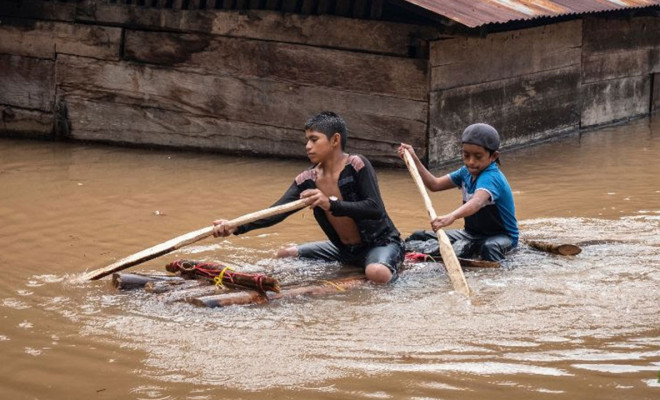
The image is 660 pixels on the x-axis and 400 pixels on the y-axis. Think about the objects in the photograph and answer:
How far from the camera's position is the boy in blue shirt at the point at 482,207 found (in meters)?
6.82

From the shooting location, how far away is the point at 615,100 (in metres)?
13.3

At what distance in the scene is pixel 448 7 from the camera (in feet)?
31.2

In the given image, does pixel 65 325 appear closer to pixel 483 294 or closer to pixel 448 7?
pixel 483 294

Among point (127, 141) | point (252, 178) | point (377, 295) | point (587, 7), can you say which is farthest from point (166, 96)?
point (377, 295)

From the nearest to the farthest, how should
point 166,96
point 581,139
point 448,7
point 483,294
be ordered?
point 483,294 < point 448,7 < point 166,96 < point 581,139

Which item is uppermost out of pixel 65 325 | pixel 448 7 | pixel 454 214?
pixel 448 7

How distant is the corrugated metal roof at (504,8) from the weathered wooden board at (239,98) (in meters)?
0.92

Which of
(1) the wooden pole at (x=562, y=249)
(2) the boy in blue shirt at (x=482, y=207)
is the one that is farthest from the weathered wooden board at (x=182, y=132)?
(1) the wooden pole at (x=562, y=249)

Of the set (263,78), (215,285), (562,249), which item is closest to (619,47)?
(263,78)

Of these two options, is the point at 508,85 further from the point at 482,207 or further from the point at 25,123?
the point at 25,123

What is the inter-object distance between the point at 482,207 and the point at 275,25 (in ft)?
13.4

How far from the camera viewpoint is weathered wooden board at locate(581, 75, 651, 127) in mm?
12711

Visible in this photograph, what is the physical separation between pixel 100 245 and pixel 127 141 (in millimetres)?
3870

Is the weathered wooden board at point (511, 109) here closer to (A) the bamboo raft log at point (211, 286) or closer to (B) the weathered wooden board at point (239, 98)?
(B) the weathered wooden board at point (239, 98)
